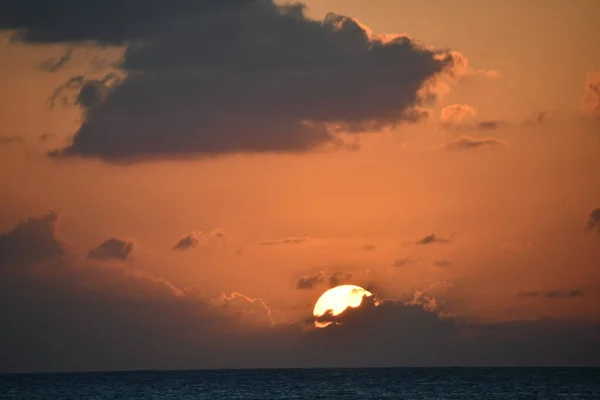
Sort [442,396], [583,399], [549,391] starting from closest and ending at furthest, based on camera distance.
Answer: [583,399], [442,396], [549,391]

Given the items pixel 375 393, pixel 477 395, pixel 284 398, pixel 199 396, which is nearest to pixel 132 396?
pixel 199 396

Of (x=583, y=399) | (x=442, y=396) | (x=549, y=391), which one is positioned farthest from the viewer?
(x=549, y=391)

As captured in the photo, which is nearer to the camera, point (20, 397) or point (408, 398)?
point (408, 398)

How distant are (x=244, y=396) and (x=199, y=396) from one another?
807 centimetres

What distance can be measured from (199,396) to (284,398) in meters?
17.5

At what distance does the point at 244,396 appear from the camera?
189625 millimetres

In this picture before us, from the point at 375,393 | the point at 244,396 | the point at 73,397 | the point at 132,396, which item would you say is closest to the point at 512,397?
the point at 375,393

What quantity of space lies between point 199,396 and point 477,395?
1849 inches

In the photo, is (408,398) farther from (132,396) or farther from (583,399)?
(132,396)

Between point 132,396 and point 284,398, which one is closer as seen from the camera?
point 284,398

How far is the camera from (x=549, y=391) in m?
193

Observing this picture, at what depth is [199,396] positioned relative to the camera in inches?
7352

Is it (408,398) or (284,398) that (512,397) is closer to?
(408,398)

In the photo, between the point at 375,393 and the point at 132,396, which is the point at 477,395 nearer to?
the point at 375,393
